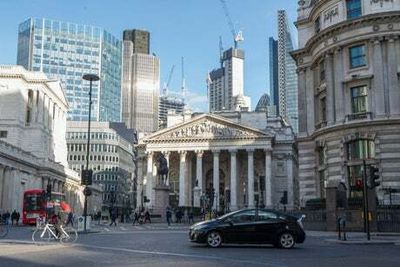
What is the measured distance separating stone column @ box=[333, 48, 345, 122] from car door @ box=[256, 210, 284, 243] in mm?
26175

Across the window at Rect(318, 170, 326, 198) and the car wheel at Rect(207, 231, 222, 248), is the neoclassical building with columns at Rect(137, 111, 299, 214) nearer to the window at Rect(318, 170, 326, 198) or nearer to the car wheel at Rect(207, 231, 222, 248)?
the window at Rect(318, 170, 326, 198)

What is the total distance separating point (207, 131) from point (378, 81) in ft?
188

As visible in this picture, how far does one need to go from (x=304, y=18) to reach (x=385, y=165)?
784 inches

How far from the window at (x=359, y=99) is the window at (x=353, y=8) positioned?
6473 millimetres

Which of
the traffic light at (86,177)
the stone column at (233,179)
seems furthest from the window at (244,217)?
the stone column at (233,179)

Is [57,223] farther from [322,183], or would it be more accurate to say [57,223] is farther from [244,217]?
[322,183]

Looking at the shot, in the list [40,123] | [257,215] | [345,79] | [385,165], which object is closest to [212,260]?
[257,215]

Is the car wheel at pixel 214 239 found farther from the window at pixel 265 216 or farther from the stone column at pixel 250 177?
the stone column at pixel 250 177

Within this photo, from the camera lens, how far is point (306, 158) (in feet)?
169

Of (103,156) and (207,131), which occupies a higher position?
(207,131)

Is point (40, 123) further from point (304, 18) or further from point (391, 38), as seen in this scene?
point (391, 38)

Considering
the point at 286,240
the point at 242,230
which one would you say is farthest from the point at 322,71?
the point at 242,230

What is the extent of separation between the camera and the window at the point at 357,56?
151ft

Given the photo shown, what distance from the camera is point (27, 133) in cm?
9225
